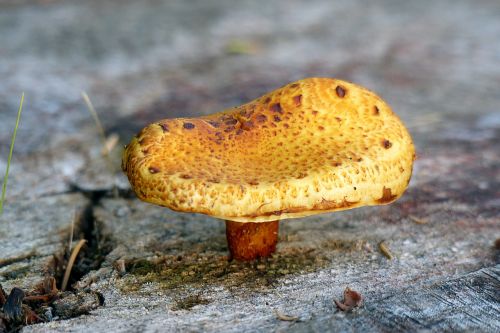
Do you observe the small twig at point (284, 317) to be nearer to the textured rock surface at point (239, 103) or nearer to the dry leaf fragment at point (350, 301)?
the textured rock surface at point (239, 103)

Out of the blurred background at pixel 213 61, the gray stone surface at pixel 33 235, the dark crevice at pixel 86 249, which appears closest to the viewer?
the gray stone surface at pixel 33 235

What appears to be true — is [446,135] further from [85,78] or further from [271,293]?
[85,78]

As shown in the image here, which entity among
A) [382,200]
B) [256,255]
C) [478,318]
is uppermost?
[382,200]

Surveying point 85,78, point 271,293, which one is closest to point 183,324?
point 271,293

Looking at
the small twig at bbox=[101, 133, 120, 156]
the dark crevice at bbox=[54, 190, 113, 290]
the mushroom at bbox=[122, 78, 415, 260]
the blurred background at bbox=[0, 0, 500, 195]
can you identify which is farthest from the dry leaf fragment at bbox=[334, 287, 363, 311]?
the small twig at bbox=[101, 133, 120, 156]

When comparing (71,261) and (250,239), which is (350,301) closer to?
(250,239)

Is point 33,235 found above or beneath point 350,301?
above

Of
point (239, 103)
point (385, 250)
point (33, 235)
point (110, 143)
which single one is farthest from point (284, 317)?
point (239, 103)

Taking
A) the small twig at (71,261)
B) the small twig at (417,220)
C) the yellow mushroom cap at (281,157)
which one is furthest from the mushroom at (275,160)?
the small twig at (417,220)
